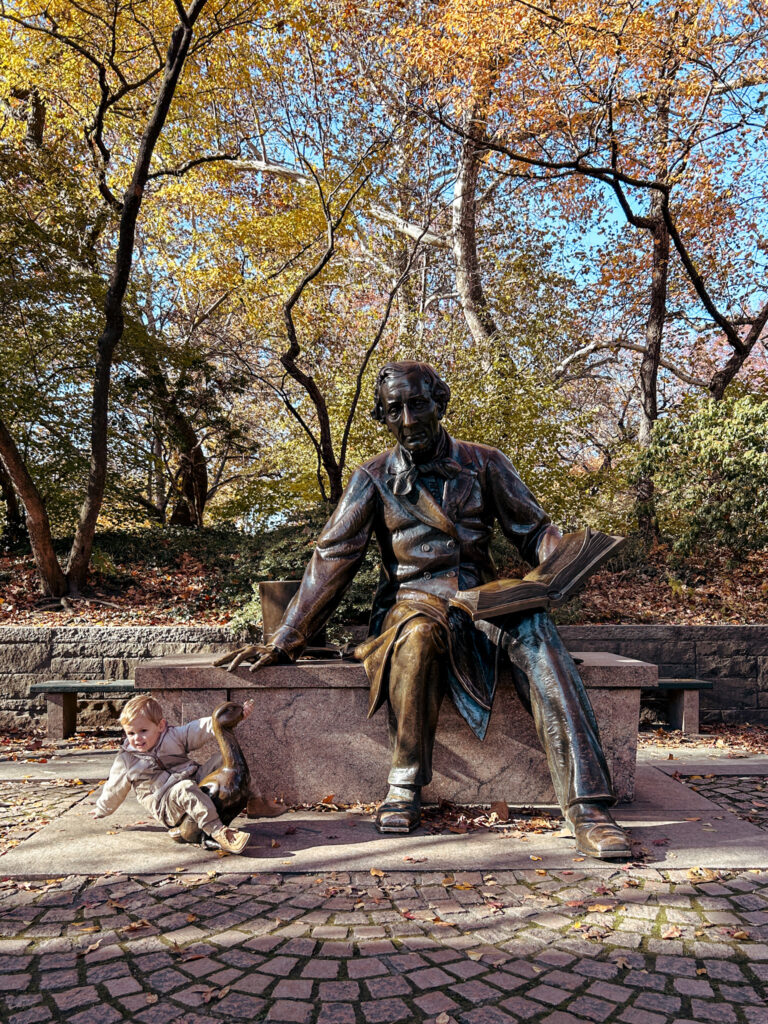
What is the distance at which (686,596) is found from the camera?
8.34 metres

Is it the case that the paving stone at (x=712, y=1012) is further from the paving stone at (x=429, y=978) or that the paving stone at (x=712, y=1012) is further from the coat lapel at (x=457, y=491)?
the coat lapel at (x=457, y=491)

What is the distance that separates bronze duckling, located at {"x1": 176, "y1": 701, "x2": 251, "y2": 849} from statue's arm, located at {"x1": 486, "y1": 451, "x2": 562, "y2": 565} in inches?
66.9

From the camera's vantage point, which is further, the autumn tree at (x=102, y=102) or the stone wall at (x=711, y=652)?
the autumn tree at (x=102, y=102)

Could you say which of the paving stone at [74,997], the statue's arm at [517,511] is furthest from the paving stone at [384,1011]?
the statue's arm at [517,511]

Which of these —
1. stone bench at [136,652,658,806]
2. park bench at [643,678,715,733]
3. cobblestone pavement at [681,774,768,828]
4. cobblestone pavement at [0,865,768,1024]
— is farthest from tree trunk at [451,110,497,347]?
cobblestone pavement at [0,865,768,1024]

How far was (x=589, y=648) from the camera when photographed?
7.06 m

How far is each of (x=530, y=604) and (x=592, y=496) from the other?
24.8ft

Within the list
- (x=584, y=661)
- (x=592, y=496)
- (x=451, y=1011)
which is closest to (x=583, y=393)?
(x=592, y=496)

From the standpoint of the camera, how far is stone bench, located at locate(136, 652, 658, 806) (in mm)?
3949

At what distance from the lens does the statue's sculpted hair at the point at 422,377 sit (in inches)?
158

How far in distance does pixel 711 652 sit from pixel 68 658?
5.61 meters

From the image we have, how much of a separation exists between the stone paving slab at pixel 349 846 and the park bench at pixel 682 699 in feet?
7.88

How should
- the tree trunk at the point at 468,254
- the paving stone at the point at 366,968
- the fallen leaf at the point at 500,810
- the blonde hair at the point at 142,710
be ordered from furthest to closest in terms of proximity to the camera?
1. the tree trunk at the point at 468,254
2. the fallen leaf at the point at 500,810
3. the blonde hair at the point at 142,710
4. the paving stone at the point at 366,968

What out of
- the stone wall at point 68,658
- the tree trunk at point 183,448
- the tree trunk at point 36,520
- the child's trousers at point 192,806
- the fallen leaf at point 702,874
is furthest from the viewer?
the tree trunk at point 183,448
